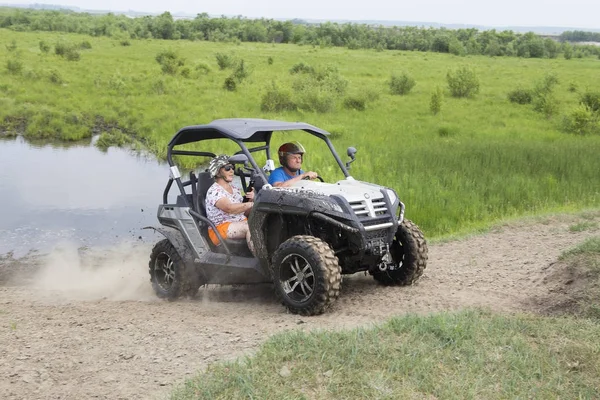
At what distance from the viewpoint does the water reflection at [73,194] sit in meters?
13.7

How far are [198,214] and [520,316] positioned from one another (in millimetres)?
3756

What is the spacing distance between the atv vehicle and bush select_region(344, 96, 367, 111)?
887 inches

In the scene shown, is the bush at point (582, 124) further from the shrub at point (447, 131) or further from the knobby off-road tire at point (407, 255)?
the knobby off-road tire at point (407, 255)

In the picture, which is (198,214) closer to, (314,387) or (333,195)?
(333,195)

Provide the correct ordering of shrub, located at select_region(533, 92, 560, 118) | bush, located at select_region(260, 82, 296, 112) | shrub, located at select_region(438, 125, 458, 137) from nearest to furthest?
1. shrub, located at select_region(438, 125, 458, 137)
2. bush, located at select_region(260, 82, 296, 112)
3. shrub, located at select_region(533, 92, 560, 118)

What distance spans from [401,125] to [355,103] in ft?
19.0

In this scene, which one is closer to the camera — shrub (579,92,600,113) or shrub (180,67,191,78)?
shrub (579,92,600,113)

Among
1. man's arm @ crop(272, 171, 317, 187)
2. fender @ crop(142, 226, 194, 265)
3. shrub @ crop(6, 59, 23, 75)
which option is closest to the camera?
man's arm @ crop(272, 171, 317, 187)

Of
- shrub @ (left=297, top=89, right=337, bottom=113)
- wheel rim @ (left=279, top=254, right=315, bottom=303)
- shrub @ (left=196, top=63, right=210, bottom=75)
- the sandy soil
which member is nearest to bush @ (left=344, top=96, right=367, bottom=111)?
shrub @ (left=297, top=89, right=337, bottom=113)

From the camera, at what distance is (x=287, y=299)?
723cm

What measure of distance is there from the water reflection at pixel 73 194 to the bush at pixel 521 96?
1995 cm

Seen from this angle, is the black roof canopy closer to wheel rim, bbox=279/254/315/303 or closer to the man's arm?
the man's arm

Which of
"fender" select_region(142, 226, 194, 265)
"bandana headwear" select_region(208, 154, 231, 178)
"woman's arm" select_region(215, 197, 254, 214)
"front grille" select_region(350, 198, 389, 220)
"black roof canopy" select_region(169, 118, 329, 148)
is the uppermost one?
"black roof canopy" select_region(169, 118, 329, 148)

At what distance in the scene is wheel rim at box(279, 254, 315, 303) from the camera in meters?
7.14
